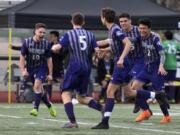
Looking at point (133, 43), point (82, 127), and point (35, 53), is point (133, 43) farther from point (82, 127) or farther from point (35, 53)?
point (35, 53)

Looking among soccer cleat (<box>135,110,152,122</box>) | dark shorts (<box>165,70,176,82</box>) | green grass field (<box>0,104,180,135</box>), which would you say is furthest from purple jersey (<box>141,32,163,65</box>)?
dark shorts (<box>165,70,176,82</box>)

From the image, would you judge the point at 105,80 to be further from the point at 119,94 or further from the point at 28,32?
the point at 28,32

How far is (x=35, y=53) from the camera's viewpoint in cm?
1541

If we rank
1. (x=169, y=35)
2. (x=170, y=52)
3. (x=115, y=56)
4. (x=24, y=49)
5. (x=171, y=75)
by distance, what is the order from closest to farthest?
(x=115, y=56)
(x=24, y=49)
(x=169, y=35)
(x=170, y=52)
(x=171, y=75)

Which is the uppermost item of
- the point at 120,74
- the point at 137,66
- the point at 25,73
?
the point at 120,74

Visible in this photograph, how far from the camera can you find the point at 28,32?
25906 millimetres

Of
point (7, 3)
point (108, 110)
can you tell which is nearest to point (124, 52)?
point (108, 110)

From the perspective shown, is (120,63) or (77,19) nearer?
(120,63)

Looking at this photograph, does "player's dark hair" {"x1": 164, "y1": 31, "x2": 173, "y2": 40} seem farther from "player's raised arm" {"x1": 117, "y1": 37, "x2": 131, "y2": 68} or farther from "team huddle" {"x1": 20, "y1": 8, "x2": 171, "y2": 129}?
"player's raised arm" {"x1": 117, "y1": 37, "x2": 131, "y2": 68}

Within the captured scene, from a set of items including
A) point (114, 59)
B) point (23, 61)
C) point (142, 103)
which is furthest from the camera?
point (23, 61)

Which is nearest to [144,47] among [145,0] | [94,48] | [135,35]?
[135,35]

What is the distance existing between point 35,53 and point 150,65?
2.64 m

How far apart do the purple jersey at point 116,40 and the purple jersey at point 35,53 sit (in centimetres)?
371

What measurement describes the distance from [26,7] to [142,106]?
31.8ft
